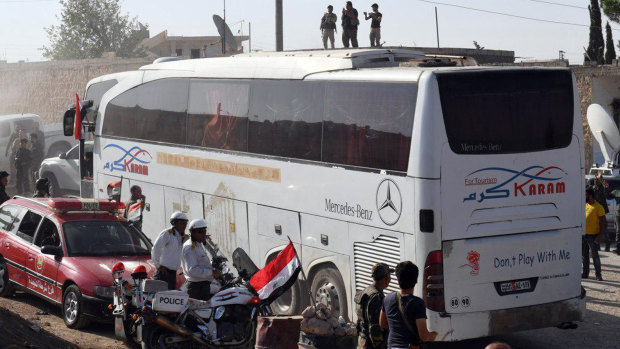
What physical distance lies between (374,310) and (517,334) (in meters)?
5.42

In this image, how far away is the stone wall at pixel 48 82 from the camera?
4828 cm

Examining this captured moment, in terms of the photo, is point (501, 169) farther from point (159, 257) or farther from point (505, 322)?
point (159, 257)

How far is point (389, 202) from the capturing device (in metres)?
10.4

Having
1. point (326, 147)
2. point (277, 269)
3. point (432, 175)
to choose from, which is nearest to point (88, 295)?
point (277, 269)

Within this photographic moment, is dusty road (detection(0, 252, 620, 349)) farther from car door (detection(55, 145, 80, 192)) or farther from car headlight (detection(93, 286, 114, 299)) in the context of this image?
car door (detection(55, 145, 80, 192))

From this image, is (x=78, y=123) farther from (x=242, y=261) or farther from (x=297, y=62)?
(x=297, y=62)

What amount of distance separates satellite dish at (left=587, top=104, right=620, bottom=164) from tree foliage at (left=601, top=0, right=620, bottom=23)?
14.3m

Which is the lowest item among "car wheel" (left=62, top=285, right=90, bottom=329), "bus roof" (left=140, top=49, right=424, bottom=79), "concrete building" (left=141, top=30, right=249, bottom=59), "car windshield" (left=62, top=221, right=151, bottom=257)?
"car wheel" (left=62, top=285, right=90, bottom=329)

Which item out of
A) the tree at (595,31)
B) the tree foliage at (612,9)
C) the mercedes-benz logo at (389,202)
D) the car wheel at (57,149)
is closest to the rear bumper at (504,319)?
the mercedes-benz logo at (389,202)

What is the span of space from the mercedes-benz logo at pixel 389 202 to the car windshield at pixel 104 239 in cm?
409

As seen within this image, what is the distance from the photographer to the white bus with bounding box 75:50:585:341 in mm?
9945

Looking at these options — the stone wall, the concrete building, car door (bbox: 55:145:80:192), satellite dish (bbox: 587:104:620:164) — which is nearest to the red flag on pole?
car door (bbox: 55:145:80:192)

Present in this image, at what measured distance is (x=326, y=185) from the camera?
11.6 m

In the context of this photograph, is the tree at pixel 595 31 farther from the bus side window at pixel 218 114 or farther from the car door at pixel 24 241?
the car door at pixel 24 241
